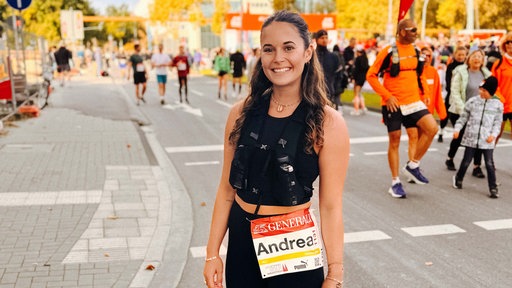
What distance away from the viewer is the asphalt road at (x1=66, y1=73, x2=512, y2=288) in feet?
16.3

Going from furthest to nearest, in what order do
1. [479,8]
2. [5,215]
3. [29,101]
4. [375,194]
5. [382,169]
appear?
1. [479,8]
2. [29,101]
3. [382,169]
4. [375,194]
5. [5,215]

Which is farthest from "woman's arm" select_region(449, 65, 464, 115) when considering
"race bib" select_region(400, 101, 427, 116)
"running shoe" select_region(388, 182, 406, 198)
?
"running shoe" select_region(388, 182, 406, 198)

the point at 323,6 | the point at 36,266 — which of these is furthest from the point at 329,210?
the point at 323,6

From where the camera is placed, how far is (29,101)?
17812 millimetres

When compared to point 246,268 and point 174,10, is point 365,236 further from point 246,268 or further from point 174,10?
point 174,10

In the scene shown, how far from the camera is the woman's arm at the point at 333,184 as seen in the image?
2.46 meters

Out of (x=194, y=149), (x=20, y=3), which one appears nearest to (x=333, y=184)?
(x=194, y=149)

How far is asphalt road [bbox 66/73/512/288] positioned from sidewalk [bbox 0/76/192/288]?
28 cm

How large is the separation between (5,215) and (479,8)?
179 feet

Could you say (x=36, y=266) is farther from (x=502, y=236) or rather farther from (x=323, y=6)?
(x=323, y=6)

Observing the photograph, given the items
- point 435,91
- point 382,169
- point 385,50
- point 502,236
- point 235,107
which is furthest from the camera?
point 382,169

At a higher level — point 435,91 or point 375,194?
point 435,91

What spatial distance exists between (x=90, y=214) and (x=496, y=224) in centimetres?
433

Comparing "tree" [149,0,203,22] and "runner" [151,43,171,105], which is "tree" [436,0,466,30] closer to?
"tree" [149,0,203,22]
